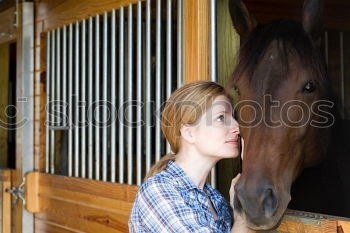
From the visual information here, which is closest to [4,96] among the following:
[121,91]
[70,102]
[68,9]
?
[70,102]

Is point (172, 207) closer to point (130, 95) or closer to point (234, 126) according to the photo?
point (234, 126)

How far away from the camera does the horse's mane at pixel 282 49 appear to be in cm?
173

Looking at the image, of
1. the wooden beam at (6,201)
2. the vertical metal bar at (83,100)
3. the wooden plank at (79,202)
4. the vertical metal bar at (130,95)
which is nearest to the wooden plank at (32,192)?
the wooden plank at (79,202)

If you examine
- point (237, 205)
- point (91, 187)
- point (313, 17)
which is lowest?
point (91, 187)

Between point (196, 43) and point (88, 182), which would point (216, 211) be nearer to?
point (196, 43)

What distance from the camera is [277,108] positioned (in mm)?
1631

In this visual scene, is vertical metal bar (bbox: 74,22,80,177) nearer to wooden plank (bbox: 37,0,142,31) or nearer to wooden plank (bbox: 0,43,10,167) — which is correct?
wooden plank (bbox: 37,0,142,31)

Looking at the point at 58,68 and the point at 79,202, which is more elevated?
the point at 58,68

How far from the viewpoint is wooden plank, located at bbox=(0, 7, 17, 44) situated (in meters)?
3.74

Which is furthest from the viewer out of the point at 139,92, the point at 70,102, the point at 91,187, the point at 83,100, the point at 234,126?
the point at 70,102

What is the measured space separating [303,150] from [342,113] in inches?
27.6

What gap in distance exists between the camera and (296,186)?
7.45ft

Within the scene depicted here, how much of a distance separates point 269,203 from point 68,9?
7.00ft

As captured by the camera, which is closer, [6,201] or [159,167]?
[159,167]
